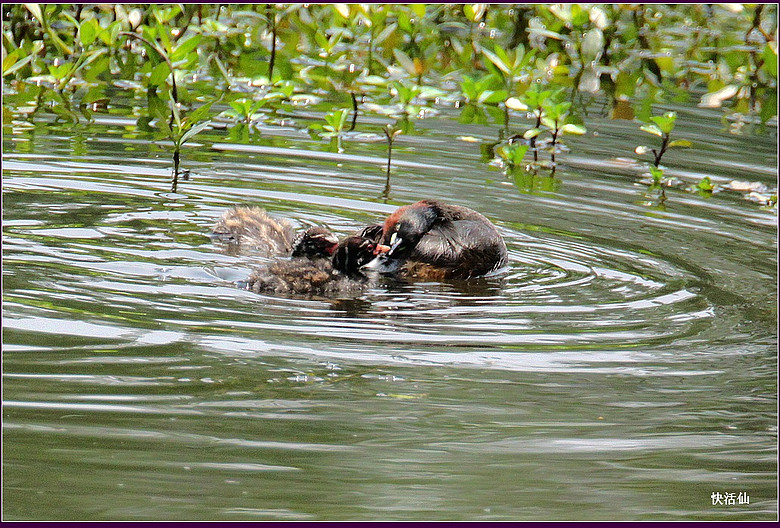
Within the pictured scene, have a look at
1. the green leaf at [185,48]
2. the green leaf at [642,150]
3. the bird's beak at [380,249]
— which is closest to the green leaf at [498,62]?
the green leaf at [642,150]

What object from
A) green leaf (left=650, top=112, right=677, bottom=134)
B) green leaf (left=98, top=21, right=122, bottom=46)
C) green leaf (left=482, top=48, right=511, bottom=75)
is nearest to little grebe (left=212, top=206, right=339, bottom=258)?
green leaf (left=650, top=112, right=677, bottom=134)

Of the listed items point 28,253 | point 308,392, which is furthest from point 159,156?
point 308,392

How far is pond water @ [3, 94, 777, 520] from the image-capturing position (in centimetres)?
296

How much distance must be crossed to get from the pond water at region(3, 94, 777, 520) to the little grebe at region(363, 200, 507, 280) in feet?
0.51

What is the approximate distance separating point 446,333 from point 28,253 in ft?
6.99

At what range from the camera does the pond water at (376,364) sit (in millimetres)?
2963

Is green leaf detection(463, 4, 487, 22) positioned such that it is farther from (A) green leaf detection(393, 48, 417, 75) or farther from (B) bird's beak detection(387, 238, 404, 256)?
(B) bird's beak detection(387, 238, 404, 256)

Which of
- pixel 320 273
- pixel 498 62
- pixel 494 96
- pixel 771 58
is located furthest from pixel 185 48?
pixel 771 58

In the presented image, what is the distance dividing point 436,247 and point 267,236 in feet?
3.22

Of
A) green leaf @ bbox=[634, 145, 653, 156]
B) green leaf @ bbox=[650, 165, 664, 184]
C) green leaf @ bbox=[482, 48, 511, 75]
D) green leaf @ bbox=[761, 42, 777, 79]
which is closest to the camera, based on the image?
green leaf @ bbox=[650, 165, 664, 184]

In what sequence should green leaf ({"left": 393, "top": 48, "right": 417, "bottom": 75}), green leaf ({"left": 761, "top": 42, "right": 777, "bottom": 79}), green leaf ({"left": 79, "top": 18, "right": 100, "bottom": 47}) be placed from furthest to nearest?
1. green leaf ({"left": 761, "top": 42, "right": 777, "bottom": 79})
2. green leaf ({"left": 393, "top": 48, "right": 417, "bottom": 75})
3. green leaf ({"left": 79, "top": 18, "right": 100, "bottom": 47})

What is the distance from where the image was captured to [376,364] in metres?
3.85

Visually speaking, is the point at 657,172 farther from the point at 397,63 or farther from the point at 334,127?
the point at 397,63

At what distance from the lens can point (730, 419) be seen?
140 inches
